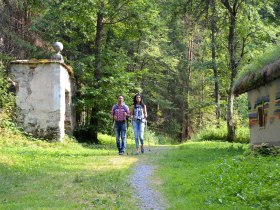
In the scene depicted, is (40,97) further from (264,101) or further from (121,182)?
(121,182)

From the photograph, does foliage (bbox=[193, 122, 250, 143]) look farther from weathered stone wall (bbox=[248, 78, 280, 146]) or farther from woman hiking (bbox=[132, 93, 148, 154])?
woman hiking (bbox=[132, 93, 148, 154])

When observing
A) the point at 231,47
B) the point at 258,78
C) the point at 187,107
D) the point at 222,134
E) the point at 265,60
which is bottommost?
the point at 222,134

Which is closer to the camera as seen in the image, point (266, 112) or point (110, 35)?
point (266, 112)

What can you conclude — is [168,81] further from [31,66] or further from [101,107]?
[31,66]

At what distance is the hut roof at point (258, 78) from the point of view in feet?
32.8

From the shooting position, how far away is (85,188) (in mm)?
7070

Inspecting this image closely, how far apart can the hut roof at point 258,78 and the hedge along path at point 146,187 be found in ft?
12.5

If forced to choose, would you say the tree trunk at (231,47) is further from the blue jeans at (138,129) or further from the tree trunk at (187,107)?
the tree trunk at (187,107)

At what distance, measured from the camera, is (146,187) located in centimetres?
739

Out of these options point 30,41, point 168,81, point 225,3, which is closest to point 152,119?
point 168,81

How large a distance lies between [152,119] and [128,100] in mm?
18573

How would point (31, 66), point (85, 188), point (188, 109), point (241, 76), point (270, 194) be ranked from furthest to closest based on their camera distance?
point (188, 109) → point (31, 66) → point (241, 76) → point (85, 188) → point (270, 194)

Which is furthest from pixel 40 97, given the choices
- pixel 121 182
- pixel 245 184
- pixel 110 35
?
pixel 245 184

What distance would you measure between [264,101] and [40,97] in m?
8.62
